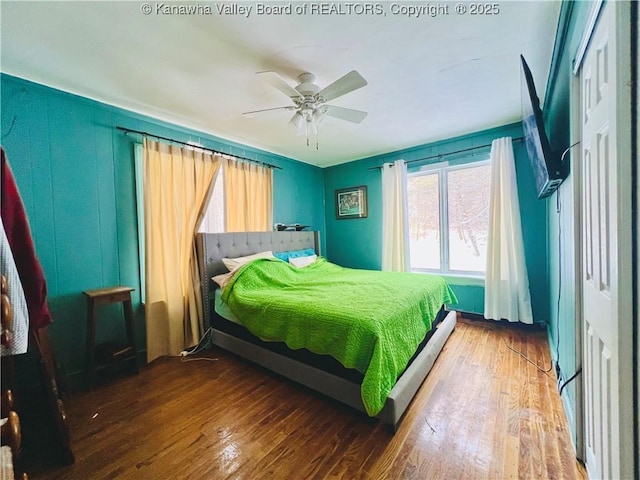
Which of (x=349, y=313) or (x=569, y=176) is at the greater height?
(x=569, y=176)

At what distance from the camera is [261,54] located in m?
1.81

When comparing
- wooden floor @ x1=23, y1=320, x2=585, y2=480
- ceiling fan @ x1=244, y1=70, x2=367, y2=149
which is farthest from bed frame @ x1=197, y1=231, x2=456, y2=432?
ceiling fan @ x1=244, y1=70, x2=367, y2=149

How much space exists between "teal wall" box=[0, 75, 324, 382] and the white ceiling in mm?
197

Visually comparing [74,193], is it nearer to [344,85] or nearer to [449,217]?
[344,85]

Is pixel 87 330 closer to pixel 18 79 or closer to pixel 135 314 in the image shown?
pixel 135 314

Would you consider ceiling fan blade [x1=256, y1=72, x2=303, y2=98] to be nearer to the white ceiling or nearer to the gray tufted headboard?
the white ceiling

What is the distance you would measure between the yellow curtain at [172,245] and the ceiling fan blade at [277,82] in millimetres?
1648

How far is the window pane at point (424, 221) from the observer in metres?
3.95

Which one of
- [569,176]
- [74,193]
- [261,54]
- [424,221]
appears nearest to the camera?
[569,176]

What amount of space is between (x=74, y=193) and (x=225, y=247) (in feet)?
4.75

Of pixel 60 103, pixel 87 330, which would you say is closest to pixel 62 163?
pixel 60 103

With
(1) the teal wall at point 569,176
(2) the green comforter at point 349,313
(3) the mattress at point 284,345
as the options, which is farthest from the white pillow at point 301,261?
(1) the teal wall at point 569,176

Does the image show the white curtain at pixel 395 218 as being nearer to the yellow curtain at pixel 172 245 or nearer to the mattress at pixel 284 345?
the mattress at pixel 284 345

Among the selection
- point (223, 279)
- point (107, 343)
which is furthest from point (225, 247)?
point (107, 343)
